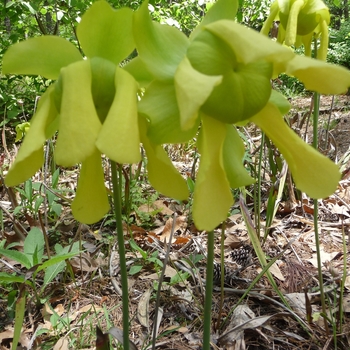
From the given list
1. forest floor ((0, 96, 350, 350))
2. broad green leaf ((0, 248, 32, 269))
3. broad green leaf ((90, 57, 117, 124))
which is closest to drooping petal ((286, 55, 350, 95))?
broad green leaf ((90, 57, 117, 124))

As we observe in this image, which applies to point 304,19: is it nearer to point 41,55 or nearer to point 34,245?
point 41,55

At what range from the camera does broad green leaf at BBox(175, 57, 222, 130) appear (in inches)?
14.0

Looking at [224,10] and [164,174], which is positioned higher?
[224,10]

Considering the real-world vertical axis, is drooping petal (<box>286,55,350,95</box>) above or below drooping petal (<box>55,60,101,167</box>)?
above

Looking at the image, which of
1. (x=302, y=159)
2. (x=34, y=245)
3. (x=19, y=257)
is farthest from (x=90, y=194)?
(x=34, y=245)

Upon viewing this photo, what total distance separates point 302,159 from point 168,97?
186 mm

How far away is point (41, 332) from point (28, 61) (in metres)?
0.85

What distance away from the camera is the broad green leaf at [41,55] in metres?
0.48

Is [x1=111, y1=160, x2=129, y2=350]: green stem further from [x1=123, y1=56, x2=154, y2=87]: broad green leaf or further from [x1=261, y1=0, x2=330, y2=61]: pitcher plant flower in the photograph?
[x1=261, y1=0, x2=330, y2=61]: pitcher plant flower

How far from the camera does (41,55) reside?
19.5 inches

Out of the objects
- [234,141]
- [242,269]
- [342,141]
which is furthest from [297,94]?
[234,141]

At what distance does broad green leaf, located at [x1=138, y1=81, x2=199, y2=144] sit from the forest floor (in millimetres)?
416

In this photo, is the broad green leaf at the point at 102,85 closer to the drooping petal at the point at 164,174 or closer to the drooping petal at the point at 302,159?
the drooping petal at the point at 164,174

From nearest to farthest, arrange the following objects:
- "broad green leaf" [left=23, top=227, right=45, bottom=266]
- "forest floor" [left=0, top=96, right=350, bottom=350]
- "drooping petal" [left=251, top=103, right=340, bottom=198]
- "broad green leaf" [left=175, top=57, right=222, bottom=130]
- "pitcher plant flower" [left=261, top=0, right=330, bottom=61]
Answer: "broad green leaf" [left=175, top=57, right=222, bottom=130] → "drooping petal" [left=251, top=103, right=340, bottom=198] → "pitcher plant flower" [left=261, top=0, right=330, bottom=61] → "forest floor" [left=0, top=96, right=350, bottom=350] → "broad green leaf" [left=23, top=227, right=45, bottom=266]
